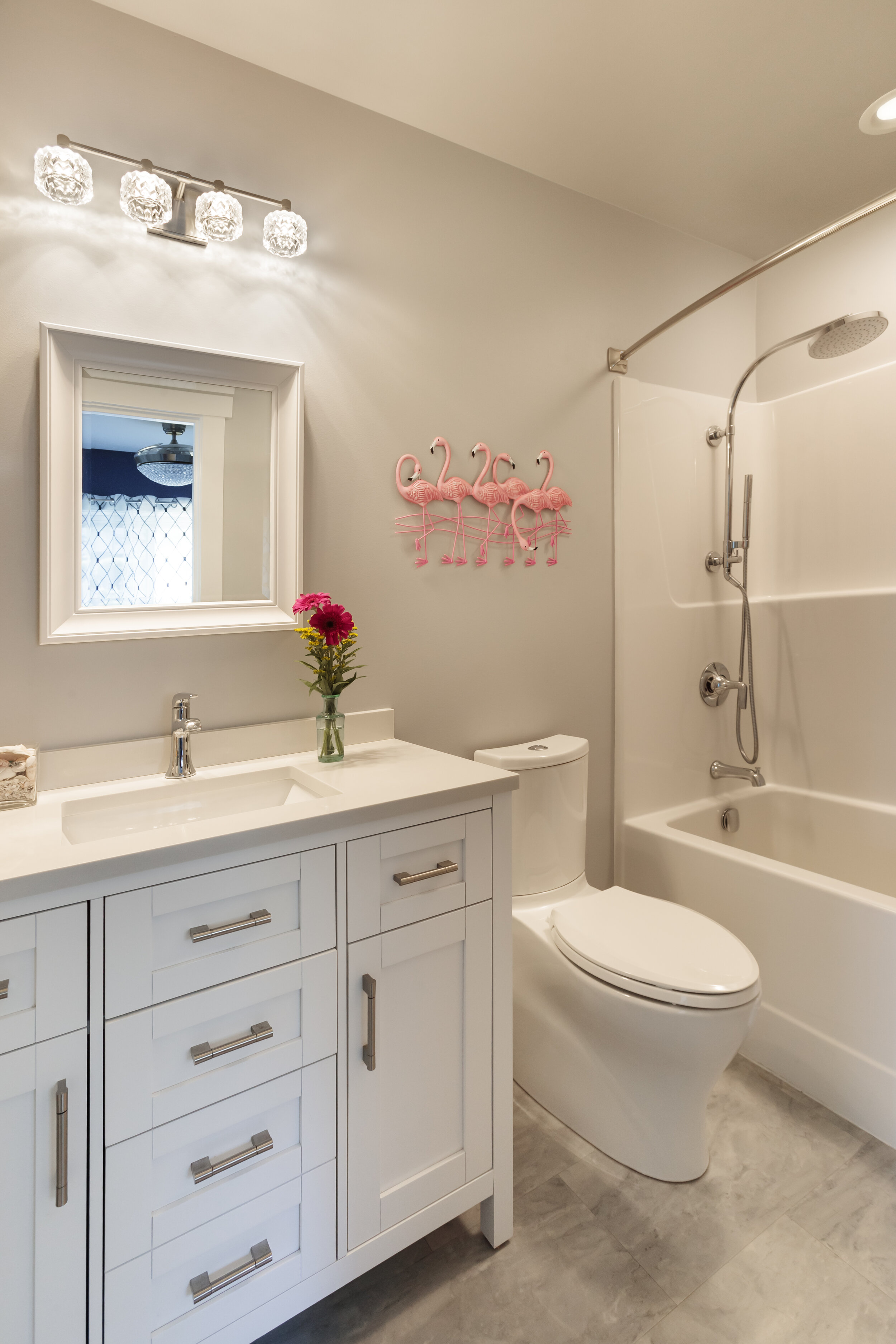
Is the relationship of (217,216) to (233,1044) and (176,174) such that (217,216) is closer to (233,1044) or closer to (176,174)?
(176,174)

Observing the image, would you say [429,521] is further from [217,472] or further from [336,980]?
Result: [336,980]

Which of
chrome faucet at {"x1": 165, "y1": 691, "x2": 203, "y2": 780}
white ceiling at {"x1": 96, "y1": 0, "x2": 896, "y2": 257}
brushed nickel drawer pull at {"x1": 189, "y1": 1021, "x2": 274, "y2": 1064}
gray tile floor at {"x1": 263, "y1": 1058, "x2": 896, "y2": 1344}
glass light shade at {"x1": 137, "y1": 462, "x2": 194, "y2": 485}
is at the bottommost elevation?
gray tile floor at {"x1": 263, "y1": 1058, "x2": 896, "y2": 1344}

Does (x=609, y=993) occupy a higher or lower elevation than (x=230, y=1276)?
higher

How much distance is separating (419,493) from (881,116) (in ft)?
3.86

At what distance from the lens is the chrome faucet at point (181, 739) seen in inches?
55.2

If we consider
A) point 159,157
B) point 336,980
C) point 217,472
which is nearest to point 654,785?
point 336,980

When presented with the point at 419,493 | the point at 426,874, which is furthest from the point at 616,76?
the point at 426,874

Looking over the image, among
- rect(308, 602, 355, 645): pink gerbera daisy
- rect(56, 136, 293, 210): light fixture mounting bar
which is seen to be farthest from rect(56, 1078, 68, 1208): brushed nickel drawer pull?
rect(56, 136, 293, 210): light fixture mounting bar

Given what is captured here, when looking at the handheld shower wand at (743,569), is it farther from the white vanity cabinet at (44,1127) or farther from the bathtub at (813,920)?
the white vanity cabinet at (44,1127)

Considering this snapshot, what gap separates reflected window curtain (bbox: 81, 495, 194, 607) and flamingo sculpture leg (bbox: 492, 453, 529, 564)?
85 centimetres

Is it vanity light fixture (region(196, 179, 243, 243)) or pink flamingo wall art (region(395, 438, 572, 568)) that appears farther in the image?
pink flamingo wall art (region(395, 438, 572, 568))

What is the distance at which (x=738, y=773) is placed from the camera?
2330 millimetres

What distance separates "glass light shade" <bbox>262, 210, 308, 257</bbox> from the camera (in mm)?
1468

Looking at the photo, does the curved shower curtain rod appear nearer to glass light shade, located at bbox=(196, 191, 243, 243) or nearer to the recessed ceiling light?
the recessed ceiling light
